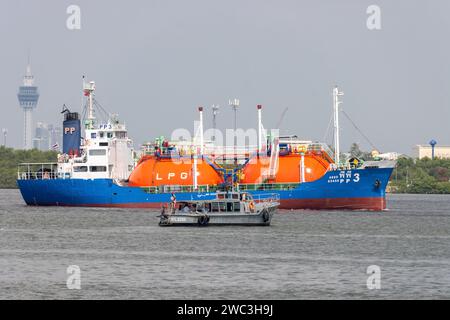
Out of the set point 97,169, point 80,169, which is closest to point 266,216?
point 97,169

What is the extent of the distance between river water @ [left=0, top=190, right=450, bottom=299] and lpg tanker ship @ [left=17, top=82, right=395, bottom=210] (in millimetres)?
12849

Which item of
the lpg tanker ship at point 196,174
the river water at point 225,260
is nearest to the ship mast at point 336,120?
the lpg tanker ship at point 196,174

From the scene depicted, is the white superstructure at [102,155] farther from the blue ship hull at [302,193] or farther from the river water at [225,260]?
the river water at [225,260]

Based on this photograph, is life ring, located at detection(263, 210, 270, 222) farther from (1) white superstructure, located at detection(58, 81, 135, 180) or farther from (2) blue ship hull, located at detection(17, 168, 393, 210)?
(1) white superstructure, located at detection(58, 81, 135, 180)

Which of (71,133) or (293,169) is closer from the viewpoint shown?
(293,169)

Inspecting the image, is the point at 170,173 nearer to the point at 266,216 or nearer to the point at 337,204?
the point at 337,204

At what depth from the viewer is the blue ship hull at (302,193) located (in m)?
105

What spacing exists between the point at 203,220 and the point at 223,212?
5.91 feet

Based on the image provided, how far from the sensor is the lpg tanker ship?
106 meters

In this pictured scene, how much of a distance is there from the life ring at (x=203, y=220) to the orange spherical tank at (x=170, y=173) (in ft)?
93.2

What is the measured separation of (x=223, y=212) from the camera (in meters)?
82.7

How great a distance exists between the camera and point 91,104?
124562mm
